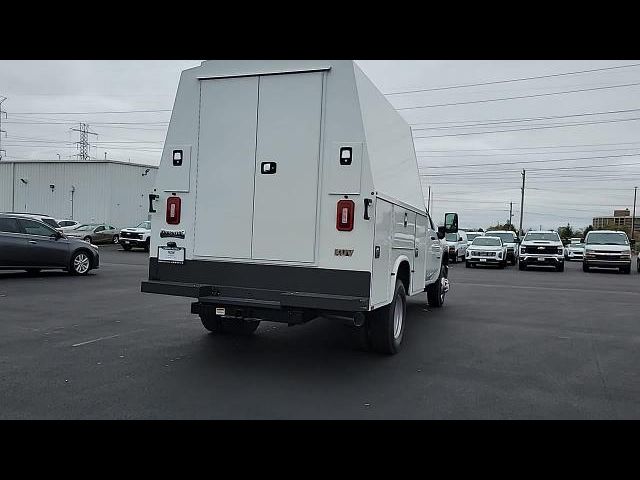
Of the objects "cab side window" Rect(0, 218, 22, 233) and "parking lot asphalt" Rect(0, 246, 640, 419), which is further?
"cab side window" Rect(0, 218, 22, 233)

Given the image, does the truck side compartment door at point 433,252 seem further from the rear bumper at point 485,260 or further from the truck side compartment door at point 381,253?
the rear bumper at point 485,260

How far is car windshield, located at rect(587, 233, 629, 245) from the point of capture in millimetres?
25594

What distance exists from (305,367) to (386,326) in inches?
44.2

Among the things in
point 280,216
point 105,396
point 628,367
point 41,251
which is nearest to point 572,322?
point 628,367

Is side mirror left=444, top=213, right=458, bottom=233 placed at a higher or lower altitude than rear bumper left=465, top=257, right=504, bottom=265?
higher

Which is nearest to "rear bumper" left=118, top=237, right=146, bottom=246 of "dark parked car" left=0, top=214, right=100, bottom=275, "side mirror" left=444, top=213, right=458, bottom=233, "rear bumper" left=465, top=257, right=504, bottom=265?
"dark parked car" left=0, top=214, right=100, bottom=275

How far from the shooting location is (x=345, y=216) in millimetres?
5898

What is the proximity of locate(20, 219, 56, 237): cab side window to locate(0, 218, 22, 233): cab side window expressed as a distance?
0.53 ft

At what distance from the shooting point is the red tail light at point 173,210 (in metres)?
6.66

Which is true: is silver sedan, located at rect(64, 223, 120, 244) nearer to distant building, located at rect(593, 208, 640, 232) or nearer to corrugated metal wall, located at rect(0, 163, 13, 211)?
corrugated metal wall, located at rect(0, 163, 13, 211)

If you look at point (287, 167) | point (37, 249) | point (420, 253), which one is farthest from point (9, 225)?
point (287, 167)

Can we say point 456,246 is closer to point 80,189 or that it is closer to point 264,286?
point 264,286

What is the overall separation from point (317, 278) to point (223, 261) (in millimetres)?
1152

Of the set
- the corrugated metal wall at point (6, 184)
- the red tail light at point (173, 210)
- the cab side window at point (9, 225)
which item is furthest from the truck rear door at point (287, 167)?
the corrugated metal wall at point (6, 184)
